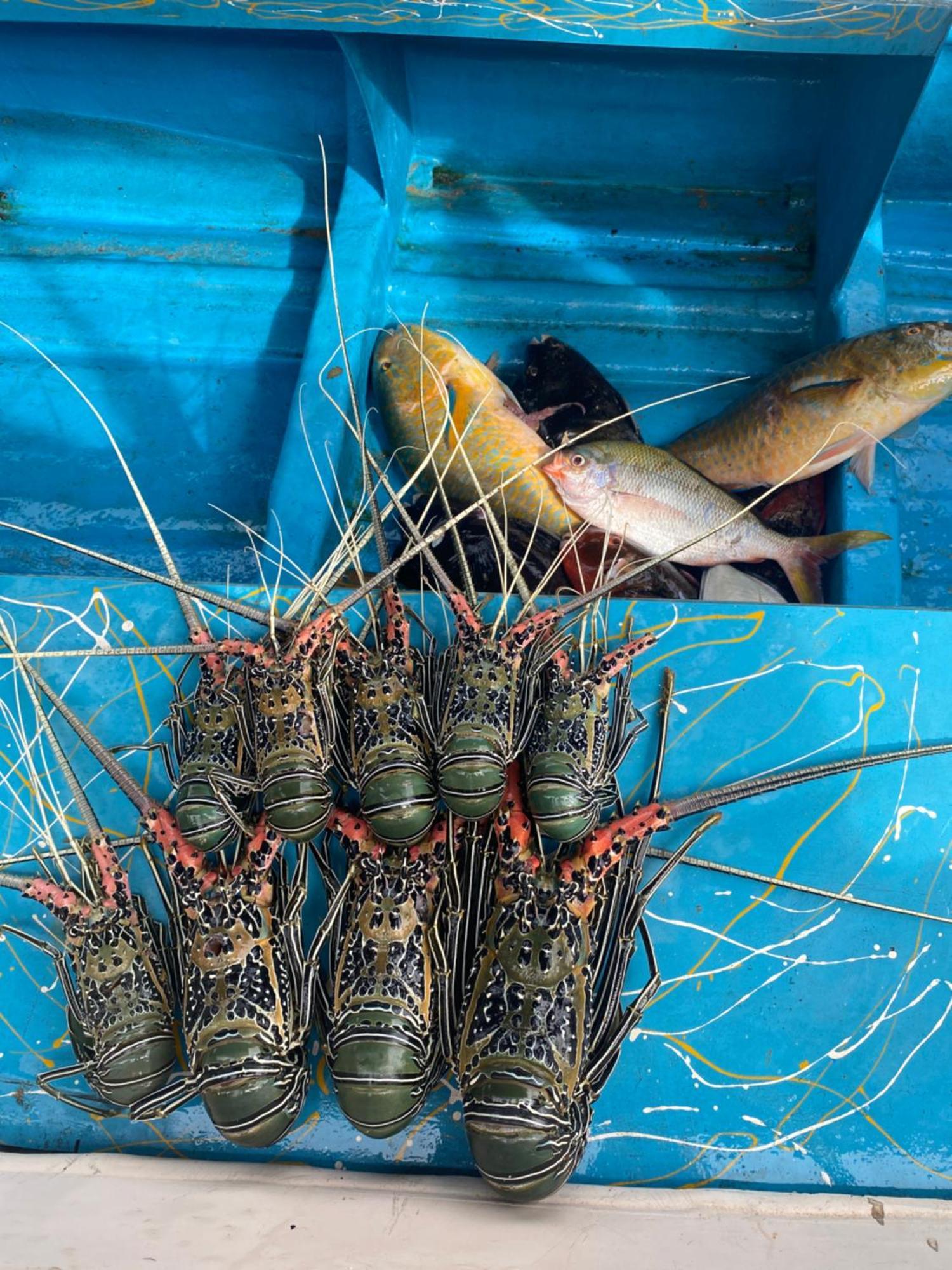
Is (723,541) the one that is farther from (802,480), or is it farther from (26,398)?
(26,398)

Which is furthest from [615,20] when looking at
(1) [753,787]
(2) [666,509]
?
(1) [753,787]

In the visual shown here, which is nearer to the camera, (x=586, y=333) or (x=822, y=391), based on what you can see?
(x=822, y=391)

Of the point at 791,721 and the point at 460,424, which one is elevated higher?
the point at 460,424

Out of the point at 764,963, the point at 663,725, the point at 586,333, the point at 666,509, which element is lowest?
the point at 764,963

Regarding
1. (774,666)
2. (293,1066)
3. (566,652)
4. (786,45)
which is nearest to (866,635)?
(774,666)

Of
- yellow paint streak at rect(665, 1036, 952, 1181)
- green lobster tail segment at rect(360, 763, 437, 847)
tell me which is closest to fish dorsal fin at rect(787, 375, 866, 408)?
green lobster tail segment at rect(360, 763, 437, 847)

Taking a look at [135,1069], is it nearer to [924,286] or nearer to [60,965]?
[60,965]
